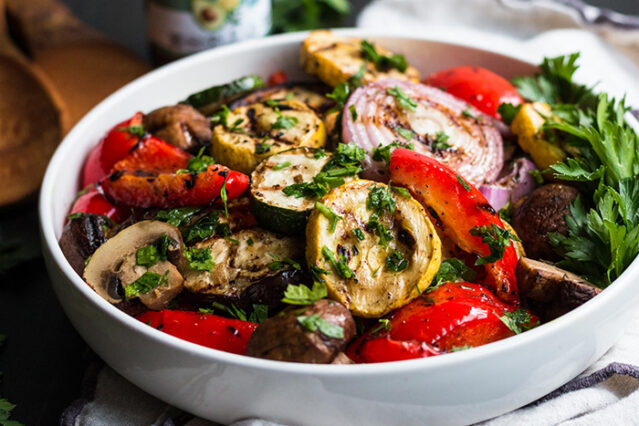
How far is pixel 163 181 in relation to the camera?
281cm

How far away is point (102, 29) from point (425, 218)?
13.4 ft

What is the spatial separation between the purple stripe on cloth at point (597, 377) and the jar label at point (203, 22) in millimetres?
3227

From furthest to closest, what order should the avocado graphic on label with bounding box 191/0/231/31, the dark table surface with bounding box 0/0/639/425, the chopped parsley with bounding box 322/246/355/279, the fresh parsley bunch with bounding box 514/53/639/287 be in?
1. the avocado graphic on label with bounding box 191/0/231/31
2. the dark table surface with bounding box 0/0/639/425
3. the fresh parsley bunch with bounding box 514/53/639/287
4. the chopped parsley with bounding box 322/246/355/279

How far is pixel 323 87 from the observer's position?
11.9 feet

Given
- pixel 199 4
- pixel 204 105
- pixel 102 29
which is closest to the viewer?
pixel 204 105

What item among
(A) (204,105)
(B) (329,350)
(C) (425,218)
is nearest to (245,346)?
(B) (329,350)

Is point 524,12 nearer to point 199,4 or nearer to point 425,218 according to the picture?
point 199,4

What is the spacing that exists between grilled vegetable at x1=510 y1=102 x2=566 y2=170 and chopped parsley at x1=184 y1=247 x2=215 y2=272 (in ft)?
5.00

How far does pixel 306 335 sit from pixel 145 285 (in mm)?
683

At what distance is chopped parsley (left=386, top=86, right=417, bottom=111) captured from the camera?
3148 millimetres

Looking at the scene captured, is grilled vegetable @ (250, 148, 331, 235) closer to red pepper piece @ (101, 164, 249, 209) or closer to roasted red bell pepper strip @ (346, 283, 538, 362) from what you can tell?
red pepper piece @ (101, 164, 249, 209)

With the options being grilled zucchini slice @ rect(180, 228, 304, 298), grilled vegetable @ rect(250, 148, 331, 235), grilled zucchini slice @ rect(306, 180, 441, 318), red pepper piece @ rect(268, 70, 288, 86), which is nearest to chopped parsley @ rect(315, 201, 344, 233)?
grilled zucchini slice @ rect(306, 180, 441, 318)

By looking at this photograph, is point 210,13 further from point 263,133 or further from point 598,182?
point 598,182

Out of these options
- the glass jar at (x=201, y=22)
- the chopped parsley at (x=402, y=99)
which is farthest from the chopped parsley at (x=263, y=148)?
the glass jar at (x=201, y=22)
